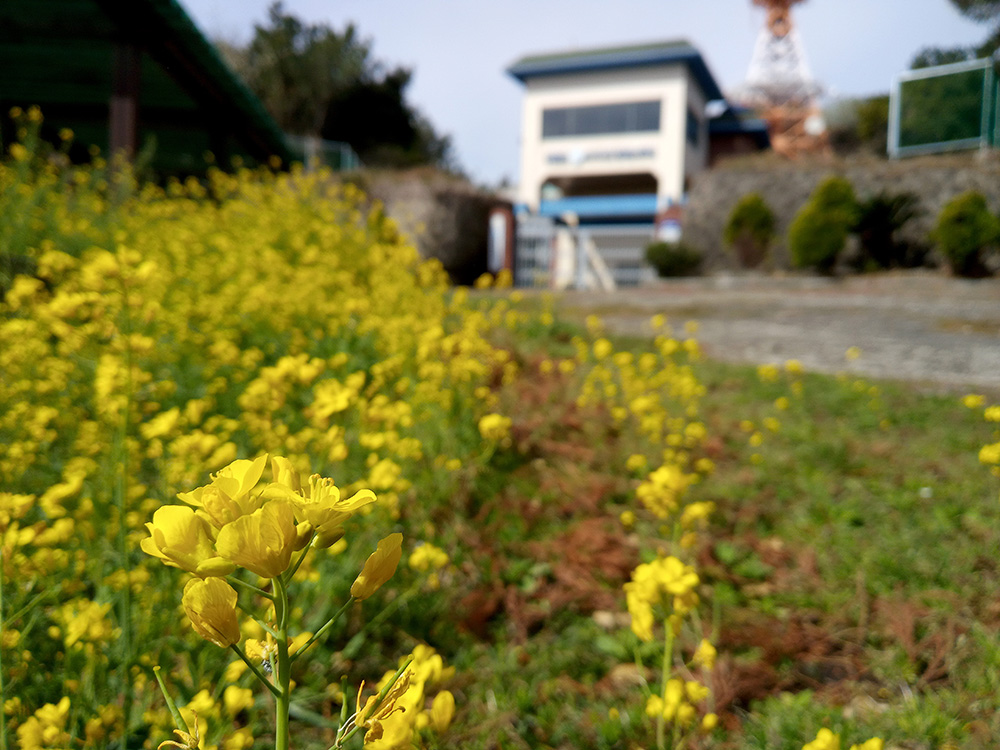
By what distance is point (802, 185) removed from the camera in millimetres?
10812

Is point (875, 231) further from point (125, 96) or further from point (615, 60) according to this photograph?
point (615, 60)

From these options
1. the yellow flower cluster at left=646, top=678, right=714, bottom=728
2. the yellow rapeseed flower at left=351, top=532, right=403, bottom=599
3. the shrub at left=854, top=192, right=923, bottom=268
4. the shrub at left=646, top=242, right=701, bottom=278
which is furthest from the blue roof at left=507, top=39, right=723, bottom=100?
the yellow rapeseed flower at left=351, top=532, right=403, bottom=599

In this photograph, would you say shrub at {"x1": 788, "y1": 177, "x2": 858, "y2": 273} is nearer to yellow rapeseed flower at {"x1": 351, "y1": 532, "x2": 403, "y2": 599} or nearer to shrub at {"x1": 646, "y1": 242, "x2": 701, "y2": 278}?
shrub at {"x1": 646, "y1": 242, "x2": 701, "y2": 278}

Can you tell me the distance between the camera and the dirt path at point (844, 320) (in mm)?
4441

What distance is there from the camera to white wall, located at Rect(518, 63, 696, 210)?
19094 millimetres

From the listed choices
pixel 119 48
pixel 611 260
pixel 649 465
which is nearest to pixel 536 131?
pixel 611 260

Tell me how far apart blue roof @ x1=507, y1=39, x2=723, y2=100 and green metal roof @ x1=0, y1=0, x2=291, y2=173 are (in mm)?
12026

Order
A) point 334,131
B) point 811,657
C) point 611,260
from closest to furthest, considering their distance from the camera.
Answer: point 811,657
point 611,260
point 334,131

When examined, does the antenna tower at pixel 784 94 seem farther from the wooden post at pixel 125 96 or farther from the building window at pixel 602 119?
the wooden post at pixel 125 96

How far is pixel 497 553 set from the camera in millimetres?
2061

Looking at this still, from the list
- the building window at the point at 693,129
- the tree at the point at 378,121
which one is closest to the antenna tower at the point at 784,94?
the building window at the point at 693,129

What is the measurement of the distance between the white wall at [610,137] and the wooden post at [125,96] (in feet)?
47.8

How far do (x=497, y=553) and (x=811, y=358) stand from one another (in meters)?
3.60

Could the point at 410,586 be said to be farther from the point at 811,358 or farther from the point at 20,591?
the point at 811,358
